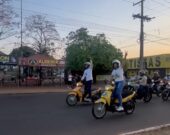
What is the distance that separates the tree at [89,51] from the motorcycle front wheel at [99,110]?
116ft

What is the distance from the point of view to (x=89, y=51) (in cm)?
4878

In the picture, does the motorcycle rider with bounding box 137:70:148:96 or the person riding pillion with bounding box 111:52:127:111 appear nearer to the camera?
the person riding pillion with bounding box 111:52:127:111

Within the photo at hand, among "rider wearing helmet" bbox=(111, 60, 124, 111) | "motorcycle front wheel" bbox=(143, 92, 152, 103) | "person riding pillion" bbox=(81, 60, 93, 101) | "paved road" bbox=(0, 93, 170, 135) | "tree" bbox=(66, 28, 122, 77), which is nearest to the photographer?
"paved road" bbox=(0, 93, 170, 135)

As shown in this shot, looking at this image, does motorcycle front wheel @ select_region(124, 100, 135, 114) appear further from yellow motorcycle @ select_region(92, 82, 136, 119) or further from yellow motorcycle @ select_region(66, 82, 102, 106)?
yellow motorcycle @ select_region(66, 82, 102, 106)

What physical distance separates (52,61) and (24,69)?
10.9 meters

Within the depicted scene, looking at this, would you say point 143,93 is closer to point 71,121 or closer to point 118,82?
point 118,82

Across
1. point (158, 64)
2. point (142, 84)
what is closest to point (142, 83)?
point (142, 84)

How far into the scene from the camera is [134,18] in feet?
143

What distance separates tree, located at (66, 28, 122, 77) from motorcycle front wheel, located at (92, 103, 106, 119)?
35505 mm

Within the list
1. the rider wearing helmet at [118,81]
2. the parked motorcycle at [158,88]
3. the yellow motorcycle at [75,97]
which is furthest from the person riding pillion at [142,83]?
the rider wearing helmet at [118,81]

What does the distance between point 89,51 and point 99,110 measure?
36.7m

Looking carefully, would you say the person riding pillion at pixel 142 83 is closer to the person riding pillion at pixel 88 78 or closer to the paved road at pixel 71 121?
the person riding pillion at pixel 88 78

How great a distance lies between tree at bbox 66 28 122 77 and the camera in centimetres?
4834

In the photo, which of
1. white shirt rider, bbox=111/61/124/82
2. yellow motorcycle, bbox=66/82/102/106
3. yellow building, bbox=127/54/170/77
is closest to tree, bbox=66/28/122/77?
yellow building, bbox=127/54/170/77
